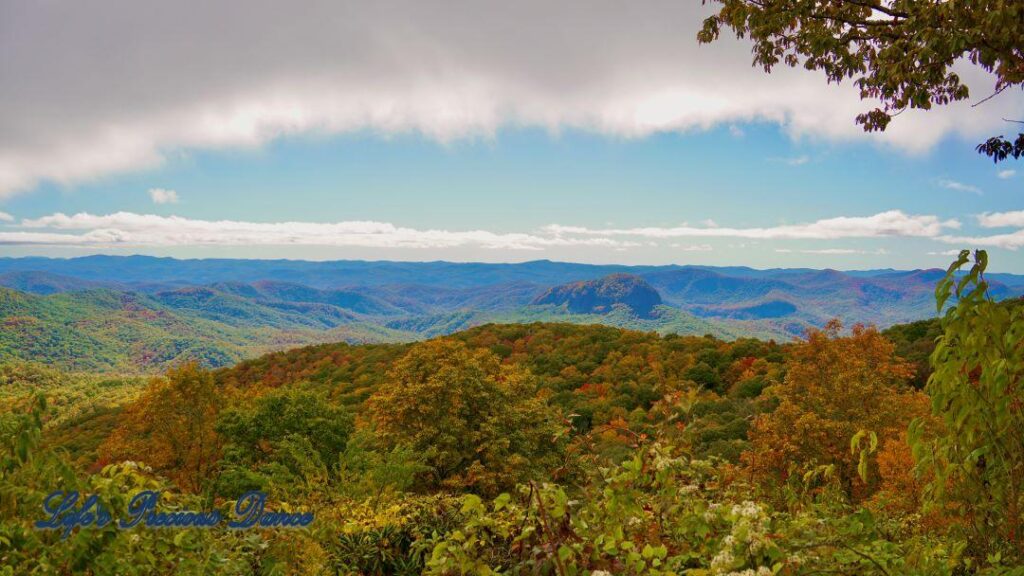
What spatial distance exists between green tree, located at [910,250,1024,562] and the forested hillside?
0.7 inches

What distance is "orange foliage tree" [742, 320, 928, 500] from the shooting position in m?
19.3

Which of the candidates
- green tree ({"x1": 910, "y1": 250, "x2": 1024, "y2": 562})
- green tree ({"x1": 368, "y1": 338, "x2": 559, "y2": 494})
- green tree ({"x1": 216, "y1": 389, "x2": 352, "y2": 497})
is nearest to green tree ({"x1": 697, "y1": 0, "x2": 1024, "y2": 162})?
green tree ({"x1": 910, "y1": 250, "x2": 1024, "y2": 562})

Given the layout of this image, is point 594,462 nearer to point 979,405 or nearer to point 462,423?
point 979,405

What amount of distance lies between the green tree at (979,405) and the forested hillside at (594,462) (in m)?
0.02

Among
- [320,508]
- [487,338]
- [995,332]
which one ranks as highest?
[995,332]

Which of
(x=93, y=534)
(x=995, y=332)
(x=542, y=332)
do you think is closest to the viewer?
(x=995, y=332)

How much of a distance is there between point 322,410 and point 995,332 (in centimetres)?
2889

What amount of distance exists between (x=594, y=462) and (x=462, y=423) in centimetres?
1880

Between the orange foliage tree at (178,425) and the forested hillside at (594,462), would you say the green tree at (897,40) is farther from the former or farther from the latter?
the orange foliage tree at (178,425)

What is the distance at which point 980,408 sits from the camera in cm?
384

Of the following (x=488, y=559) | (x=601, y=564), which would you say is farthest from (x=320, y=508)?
(x=601, y=564)

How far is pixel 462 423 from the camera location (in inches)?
909

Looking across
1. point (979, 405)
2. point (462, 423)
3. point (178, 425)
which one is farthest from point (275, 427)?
point (979, 405)

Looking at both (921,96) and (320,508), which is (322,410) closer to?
(320,508)
